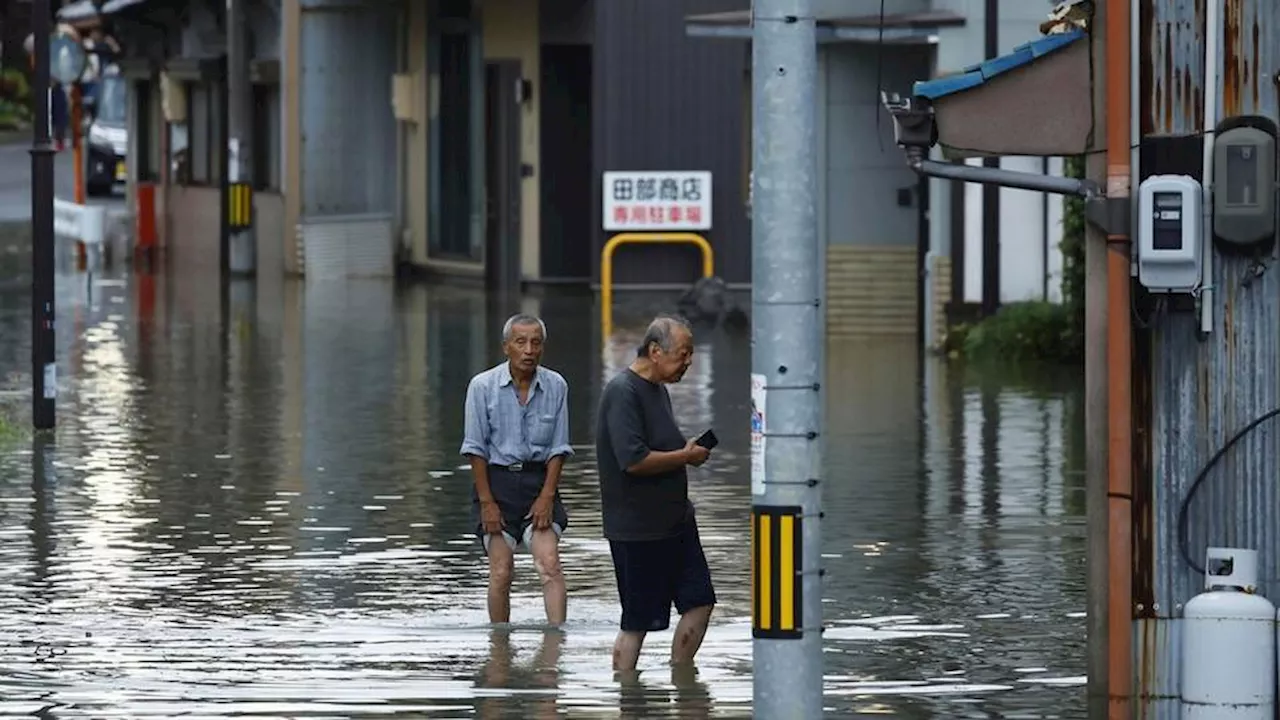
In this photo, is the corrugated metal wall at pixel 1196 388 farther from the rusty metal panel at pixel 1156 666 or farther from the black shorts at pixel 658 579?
the black shorts at pixel 658 579

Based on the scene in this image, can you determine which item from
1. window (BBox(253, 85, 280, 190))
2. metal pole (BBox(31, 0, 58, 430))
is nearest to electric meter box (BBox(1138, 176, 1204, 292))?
metal pole (BBox(31, 0, 58, 430))

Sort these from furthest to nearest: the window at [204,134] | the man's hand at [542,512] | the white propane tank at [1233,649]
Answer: the window at [204,134], the man's hand at [542,512], the white propane tank at [1233,649]

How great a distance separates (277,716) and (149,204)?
36.8 meters

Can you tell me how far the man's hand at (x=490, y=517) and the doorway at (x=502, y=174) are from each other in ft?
78.8

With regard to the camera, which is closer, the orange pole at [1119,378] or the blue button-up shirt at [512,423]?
the orange pole at [1119,378]

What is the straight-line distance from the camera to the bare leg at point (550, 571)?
1246 centimetres

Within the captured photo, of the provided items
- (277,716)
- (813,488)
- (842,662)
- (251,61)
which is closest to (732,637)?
(842,662)

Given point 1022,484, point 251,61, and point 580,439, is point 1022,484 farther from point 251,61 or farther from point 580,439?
point 251,61

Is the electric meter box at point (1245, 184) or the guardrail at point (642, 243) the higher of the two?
the electric meter box at point (1245, 184)

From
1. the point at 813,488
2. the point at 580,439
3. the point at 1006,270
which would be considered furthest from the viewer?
the point at 1006,270

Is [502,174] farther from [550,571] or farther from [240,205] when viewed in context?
[550,571]

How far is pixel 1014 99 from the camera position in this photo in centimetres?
1036

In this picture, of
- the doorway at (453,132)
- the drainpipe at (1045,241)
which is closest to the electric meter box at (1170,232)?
the drainpipe at (1045,241)

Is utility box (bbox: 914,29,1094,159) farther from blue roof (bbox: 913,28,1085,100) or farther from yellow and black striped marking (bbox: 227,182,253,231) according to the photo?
yellow and black striped marking (bbox: 227,182,253,231)
